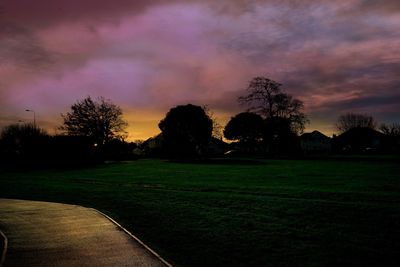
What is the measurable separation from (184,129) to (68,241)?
6761 cm

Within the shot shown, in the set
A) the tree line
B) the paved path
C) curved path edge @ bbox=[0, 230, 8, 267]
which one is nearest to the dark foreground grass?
the paved path

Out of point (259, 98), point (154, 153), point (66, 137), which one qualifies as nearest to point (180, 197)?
point (66, 137)

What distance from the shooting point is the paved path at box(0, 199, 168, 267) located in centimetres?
909

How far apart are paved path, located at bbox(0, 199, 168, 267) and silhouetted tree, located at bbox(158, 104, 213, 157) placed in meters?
61.5

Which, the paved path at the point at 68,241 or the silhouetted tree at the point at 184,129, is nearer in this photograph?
the paved path at the point at 68,241

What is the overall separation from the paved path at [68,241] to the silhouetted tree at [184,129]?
61.5 m

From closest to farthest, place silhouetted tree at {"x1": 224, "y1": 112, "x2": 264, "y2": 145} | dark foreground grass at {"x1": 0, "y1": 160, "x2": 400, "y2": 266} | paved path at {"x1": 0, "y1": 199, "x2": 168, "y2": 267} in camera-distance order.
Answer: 1. paved path at {"x1": 0, "y1": 199, "x2": 168, "y2": 267}
2. dark foreground grass at {"x1": 0, "y1": 160, "x2": 400, "y2": 266}
3. silhouetted tree at {"x1": 224, "y1": 112, "x2": 264, "y2": 145}

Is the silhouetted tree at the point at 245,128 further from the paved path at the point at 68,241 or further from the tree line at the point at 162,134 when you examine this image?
the paved path at the point at 68,241

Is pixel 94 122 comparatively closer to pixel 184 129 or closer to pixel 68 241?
pixel 184 129

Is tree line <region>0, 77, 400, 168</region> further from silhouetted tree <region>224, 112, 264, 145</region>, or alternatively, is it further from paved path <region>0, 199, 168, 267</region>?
paved path <region>0, 199, 168, 267</region>

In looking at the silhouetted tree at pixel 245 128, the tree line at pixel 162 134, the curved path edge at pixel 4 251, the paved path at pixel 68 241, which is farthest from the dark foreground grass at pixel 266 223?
the silhouetted tree at pixel 245 128

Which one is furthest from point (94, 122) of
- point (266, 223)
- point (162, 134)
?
point (266, 223)

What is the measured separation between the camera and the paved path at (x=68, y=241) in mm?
9086

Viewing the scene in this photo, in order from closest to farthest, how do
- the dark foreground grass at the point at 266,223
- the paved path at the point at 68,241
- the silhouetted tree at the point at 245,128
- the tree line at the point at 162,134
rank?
the paved path at the point at 68,241, the dark foreground grass at the point at 266,223, the tree line at the point at 162,134, the silhouetted tree at the point at 245,128
